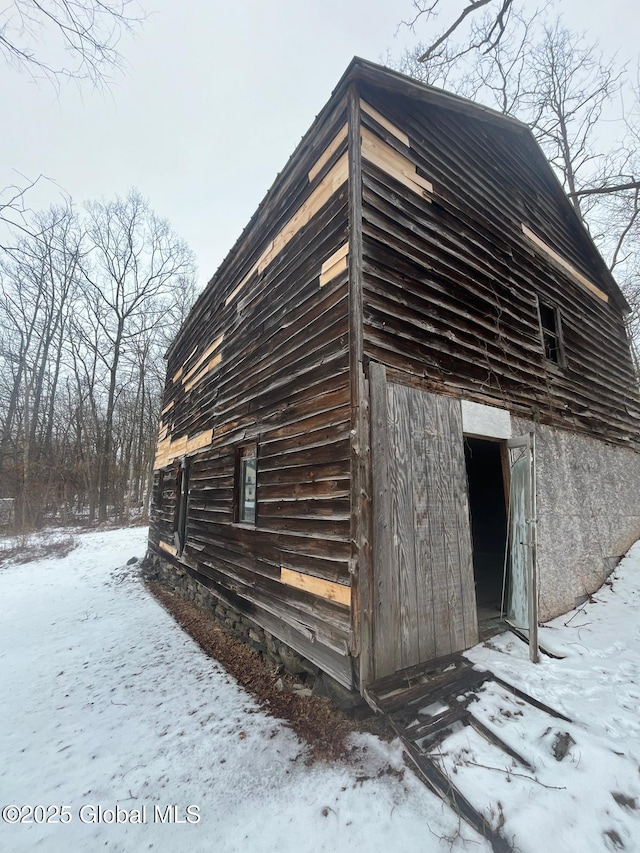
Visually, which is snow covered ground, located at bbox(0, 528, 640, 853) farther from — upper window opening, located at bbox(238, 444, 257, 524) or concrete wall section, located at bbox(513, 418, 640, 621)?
upper window opening, located at bbox(238, 444, 257, 524)

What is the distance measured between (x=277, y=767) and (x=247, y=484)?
3.46 metres

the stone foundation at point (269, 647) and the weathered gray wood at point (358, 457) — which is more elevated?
the weathered gray wood at point (358, 457)

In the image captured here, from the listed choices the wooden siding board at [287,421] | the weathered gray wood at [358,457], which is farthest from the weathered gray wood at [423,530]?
the wooden siding board at [287,421]

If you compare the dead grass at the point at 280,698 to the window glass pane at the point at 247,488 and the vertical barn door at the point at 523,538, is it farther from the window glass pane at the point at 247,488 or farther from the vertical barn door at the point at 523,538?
the vertical barn door at the point at 523,538

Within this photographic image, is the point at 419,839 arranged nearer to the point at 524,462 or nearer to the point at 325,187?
the point at 524,462

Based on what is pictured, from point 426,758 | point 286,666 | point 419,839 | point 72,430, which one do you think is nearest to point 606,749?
point 426,758

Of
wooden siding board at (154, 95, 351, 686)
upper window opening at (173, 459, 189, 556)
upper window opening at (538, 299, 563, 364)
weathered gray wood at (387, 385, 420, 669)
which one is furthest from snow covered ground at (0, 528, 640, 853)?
upper window opening at (538, 299, 563, 364)

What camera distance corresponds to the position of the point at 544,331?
6.23m

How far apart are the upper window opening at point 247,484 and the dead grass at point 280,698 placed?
5.90ft

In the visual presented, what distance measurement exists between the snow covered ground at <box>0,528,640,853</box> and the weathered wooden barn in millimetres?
611

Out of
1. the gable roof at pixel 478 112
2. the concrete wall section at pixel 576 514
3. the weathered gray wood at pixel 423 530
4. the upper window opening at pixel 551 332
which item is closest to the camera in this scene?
the weathered gray wood at pixel 423 530

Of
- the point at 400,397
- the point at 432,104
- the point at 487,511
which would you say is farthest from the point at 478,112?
the point at 487,511

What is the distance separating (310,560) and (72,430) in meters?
24.0

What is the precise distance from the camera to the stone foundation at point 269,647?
3.10 metres
